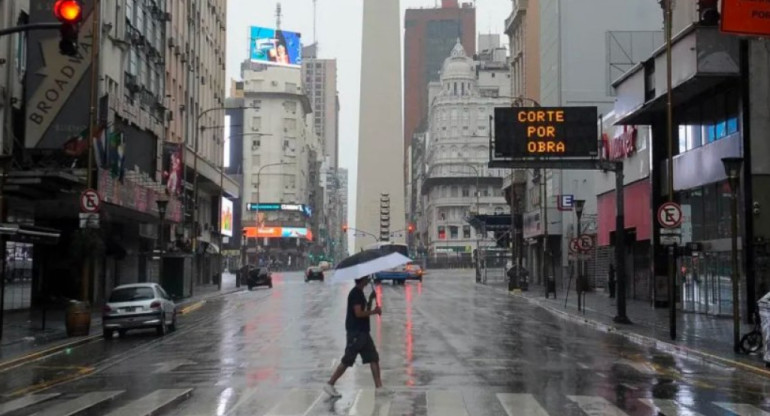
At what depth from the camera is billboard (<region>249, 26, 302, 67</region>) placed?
151m

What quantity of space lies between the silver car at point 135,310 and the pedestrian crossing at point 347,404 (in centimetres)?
1093

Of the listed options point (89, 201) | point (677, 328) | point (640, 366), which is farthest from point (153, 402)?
point (677, 328)

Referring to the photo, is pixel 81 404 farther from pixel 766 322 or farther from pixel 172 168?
pixel 172 168

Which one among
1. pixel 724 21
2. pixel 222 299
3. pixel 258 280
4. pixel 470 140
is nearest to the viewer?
pixel 724 21

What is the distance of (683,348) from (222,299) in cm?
3187

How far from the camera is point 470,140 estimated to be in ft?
489

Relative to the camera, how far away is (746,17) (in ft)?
46.1

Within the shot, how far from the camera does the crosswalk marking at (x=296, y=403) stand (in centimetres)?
1140

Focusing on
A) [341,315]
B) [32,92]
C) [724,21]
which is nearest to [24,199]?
[32,92]

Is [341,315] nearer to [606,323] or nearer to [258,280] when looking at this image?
[606,323]

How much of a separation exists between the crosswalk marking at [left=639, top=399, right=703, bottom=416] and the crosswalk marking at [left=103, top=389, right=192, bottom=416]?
22.3ft

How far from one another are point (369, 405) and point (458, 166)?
13740 centimetres

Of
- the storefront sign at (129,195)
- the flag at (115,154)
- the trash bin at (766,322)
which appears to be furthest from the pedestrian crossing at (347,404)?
the flag at (115,154)

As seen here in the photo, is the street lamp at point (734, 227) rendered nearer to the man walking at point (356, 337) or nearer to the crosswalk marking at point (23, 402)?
the man walking at point (356, 337)
